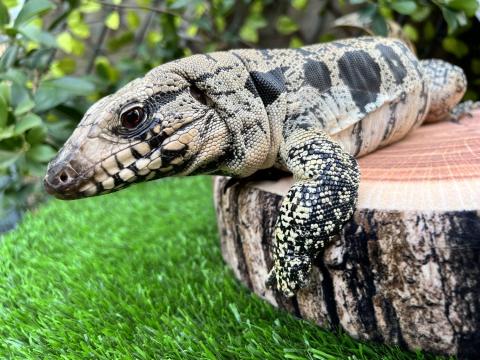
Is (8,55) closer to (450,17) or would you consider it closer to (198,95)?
(198,95)

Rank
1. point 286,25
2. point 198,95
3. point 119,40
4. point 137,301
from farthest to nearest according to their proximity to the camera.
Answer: point 286,25 < point 119,40 < point 137,301 < point 198,95

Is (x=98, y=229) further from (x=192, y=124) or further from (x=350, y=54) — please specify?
(x=350, y=54)

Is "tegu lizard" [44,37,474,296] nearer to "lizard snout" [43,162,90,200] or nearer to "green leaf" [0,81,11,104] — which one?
"lizard snout" [43,162,90,200]

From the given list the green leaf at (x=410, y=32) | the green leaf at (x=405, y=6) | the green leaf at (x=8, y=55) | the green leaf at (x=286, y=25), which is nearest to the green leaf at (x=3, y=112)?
the green leaf at (x=8, y=55)

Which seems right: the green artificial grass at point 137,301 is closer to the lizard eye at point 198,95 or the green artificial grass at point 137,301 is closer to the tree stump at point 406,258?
the tree stump at point 406,258

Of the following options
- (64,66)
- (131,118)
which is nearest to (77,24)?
(64,66)

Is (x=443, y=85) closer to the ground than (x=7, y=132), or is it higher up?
closer to the ground

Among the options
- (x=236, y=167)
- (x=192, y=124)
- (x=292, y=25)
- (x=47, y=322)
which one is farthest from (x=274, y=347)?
(x=292, y=25)
